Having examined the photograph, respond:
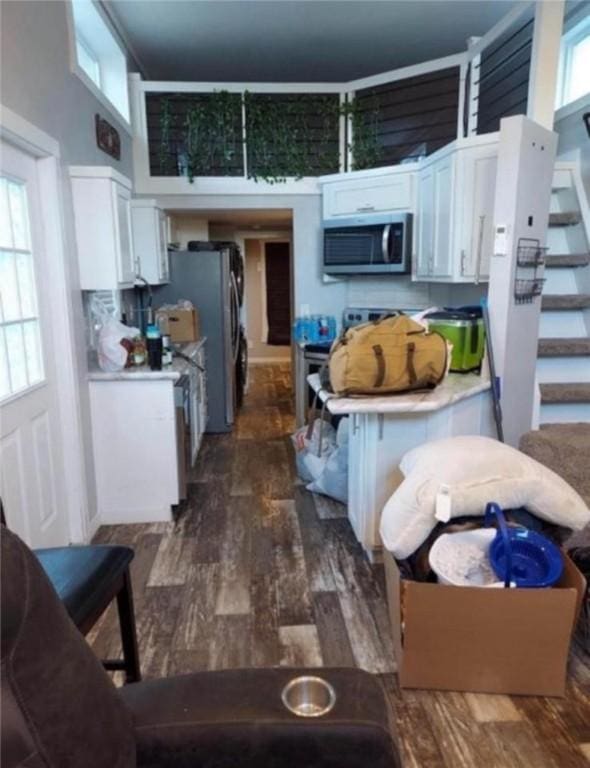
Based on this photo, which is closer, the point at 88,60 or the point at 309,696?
the point at 309,696

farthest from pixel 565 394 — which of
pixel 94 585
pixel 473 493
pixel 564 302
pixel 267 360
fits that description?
pixel 267 360

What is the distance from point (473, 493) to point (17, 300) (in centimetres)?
204

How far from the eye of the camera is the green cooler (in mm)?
2814

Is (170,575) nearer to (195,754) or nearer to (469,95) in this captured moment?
(195,754)

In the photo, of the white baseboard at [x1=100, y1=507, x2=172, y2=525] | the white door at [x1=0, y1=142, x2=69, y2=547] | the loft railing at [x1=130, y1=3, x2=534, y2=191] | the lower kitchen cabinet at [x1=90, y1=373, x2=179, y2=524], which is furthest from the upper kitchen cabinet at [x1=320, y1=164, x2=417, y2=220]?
the white baseboard at [x1=100, y1=507, x2=172, y2=525]

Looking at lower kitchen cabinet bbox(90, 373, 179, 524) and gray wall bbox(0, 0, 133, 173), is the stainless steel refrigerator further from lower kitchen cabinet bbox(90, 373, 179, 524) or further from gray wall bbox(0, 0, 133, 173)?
lower kitchen cabinet bbox(90, 373, 179, 524)

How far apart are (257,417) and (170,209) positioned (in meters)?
2.17

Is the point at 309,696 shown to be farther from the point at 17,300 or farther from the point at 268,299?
the point at 268,299

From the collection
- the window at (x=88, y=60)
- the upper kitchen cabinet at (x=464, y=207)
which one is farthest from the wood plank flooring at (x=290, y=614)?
the window at (x=88, y=60)

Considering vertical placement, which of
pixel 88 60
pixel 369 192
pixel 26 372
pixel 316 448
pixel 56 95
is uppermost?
pixel 88 60

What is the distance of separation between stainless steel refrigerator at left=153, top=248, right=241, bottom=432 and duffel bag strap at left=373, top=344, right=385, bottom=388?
2.69 metres

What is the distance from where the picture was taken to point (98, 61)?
4105 millimetres

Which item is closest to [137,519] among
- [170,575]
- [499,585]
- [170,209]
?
[170,575]

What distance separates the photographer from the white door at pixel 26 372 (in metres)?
2.20
